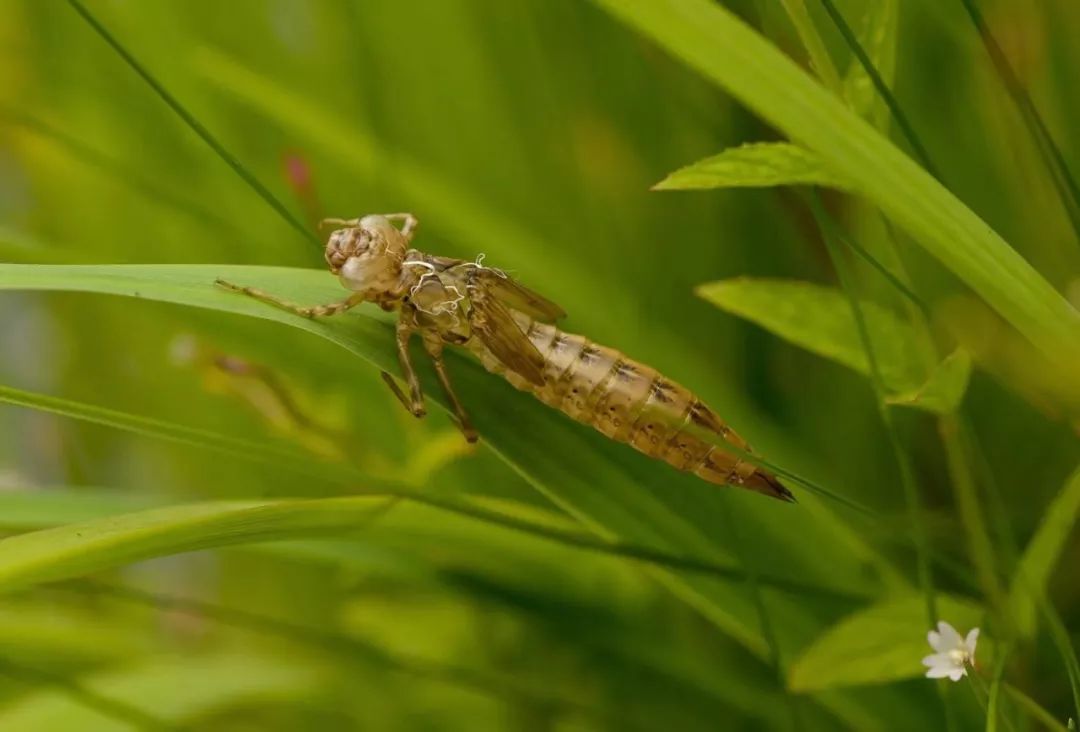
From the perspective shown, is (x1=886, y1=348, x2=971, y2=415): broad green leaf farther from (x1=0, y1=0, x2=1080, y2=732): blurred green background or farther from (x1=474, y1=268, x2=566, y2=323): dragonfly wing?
(x1=474, y1=268, x2=566, y2=323): dragonfly wing

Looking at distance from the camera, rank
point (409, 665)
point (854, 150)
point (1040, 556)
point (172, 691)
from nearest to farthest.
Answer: point (854, 150)
point (1040, 556)
point (409, 665)
point (172, 691)

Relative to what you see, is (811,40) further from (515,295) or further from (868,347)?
(515,295)

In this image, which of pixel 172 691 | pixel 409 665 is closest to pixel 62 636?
pixel 172 691

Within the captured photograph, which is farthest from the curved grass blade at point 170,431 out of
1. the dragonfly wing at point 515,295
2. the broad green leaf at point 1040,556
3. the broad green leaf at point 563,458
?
the broad green leaf at point 1040,556

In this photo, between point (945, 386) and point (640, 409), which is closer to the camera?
point (945, 386)

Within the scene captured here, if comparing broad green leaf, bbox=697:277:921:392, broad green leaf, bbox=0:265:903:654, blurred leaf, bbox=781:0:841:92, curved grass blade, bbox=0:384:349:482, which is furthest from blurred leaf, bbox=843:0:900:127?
curved grass blade, bbox=0:384:349:482

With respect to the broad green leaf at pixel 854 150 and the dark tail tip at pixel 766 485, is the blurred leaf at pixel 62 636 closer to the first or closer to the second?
the dark tail tip at pixel 766 485

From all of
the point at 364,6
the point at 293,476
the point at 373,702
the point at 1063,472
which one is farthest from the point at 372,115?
the point at 1063,472
